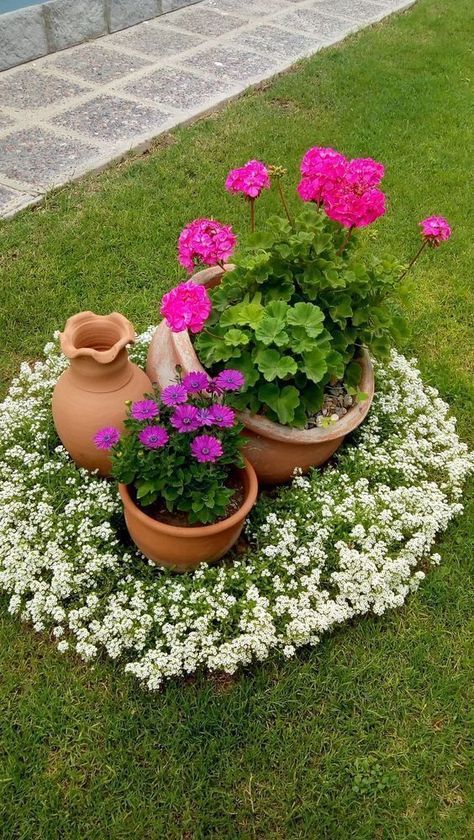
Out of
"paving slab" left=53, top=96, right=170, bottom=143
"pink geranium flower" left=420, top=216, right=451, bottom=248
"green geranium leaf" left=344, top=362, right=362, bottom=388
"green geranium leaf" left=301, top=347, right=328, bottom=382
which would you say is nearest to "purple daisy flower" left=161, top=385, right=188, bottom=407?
"green geranium leaf" left=301, top=347, right=328, bottom=382

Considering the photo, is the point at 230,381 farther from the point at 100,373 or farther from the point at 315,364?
the point at 100,373

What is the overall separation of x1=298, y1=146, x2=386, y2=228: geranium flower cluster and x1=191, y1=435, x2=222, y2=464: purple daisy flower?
40.4 inches

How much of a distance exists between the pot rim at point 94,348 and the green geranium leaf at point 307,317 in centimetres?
62

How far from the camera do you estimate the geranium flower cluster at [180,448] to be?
8.09 ft

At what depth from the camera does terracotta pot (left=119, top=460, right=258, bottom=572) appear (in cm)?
253

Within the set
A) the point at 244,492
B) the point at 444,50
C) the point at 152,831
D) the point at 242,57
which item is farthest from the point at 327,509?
the point at 444,50

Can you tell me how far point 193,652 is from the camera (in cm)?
253

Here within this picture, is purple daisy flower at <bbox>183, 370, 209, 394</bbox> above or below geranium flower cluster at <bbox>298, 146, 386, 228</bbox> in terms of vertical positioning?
below

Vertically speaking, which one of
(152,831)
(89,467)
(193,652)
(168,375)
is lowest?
(152,831)

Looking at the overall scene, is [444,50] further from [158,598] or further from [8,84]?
[158,598]

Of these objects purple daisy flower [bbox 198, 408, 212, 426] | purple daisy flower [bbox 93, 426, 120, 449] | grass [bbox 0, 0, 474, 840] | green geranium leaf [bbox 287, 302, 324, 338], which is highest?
green geranium leaf [bbox 287, 302, 324, 338]

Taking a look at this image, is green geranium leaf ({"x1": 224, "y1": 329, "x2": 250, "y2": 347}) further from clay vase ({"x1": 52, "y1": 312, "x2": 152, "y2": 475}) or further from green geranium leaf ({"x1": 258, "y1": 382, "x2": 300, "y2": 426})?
clay vase ({"x1": 52, "y1": 312, "x2": 152, "y2": 475})

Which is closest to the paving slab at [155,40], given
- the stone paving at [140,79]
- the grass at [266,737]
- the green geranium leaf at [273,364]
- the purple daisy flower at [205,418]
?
the stone paving at [140,79]

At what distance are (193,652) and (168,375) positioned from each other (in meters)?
1.12
